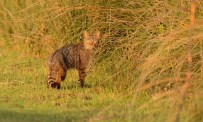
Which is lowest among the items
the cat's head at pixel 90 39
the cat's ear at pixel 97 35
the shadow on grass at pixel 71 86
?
the shadow on grass at pixel 71 86

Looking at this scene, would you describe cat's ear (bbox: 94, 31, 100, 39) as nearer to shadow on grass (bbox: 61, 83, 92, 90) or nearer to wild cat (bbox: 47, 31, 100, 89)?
wild cat (bbox: 47, 31, 100, 89)

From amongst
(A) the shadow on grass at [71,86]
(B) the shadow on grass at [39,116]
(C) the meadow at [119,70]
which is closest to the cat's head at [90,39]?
(C) the meadow at [119,70]

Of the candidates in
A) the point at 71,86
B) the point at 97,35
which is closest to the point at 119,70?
the point at 97,35

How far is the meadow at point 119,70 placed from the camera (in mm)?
8350

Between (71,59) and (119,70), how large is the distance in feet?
3.66

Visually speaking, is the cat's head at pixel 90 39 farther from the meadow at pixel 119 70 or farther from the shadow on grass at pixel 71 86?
the shadow on grass at pixel 71 86

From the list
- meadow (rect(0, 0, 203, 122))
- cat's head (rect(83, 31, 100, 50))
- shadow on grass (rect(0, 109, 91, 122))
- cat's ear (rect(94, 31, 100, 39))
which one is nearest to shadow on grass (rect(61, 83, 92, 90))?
meadow (rect(0, 0, 203, 122))

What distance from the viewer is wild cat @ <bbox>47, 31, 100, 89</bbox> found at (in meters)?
10.9

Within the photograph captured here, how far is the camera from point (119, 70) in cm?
1048

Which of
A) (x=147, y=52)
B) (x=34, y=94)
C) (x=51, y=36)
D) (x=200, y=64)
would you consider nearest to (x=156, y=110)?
(x=200, y=64)

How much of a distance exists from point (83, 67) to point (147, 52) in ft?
4.96

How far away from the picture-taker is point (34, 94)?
10.3m

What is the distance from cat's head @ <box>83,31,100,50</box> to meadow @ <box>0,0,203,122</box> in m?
0.14

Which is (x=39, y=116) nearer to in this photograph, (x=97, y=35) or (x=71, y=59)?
(x=97, y=35)
